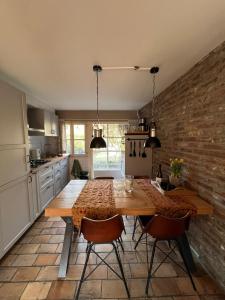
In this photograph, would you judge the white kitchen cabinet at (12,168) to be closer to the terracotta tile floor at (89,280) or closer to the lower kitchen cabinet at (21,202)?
the lower kitchen cabinet at (21,202)

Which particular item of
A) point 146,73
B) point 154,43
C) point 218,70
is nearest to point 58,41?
point 154,43

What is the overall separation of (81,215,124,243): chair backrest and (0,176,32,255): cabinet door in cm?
115

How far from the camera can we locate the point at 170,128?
293 cm

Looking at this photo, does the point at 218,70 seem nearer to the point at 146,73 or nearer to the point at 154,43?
the point at 154,43

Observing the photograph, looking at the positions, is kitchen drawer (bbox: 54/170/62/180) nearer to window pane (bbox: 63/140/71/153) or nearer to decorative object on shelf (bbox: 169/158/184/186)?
window pane (bbox: 63/140/71/153)

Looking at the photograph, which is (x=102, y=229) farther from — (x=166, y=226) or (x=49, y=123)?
(x=49, y=123)

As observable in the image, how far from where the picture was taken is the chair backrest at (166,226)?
165 cm

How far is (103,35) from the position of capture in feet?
4.80

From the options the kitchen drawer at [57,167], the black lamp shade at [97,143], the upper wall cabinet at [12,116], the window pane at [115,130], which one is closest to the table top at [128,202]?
the black lamp shade at [97,143]

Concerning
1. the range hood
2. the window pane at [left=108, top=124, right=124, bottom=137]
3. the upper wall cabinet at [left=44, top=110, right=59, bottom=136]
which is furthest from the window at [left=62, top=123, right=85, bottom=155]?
the range hood

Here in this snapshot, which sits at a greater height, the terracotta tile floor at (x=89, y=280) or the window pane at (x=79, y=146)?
the window pane at (x=79, y=146)

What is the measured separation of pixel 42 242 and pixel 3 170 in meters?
1.22

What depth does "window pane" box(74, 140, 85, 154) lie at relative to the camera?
551cm

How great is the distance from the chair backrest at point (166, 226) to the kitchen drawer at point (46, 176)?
2233mm
